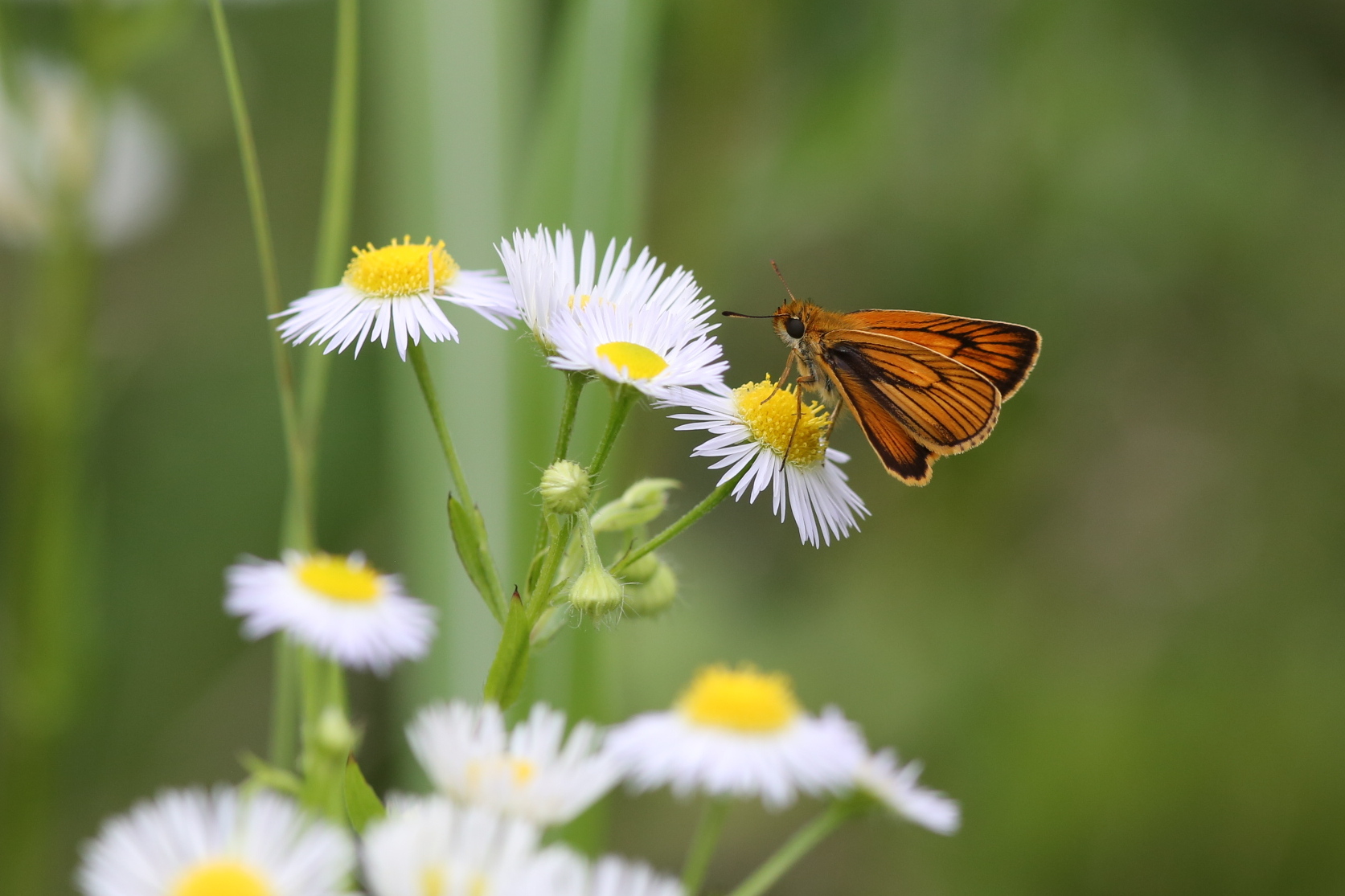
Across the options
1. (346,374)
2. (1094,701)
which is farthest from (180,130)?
(1094,701)

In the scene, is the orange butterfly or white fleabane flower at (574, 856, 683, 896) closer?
white fleabane flower at (574, 856, 683, 896)

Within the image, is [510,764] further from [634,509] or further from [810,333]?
[810,333]

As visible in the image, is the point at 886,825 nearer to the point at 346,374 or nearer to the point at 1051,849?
the point at 1051,849

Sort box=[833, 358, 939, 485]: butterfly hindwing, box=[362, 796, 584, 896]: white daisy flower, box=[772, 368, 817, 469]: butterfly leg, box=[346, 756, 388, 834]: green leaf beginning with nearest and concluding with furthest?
box=[362, 796, 584, 896]: white daisy flower < box=[346, 756, 388, 834]: green leaf < box=[772, 368, 817, 469]: butterfly leg < box=[833, 358, 939, 485]: butterfly hindwing

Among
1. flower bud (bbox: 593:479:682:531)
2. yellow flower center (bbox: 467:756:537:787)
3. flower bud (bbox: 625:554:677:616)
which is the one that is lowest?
yellow flower center (bbox: 467:756:537:787)

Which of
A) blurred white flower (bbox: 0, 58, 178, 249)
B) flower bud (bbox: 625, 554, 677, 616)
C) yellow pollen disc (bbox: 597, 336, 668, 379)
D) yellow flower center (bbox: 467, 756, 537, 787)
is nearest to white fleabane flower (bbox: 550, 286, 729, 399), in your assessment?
yellow pollen disc (bbox: 597, 336, 668, 379)

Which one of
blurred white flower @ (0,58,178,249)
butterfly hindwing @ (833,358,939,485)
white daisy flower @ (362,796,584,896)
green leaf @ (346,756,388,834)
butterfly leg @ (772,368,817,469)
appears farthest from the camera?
blurred white flower @ (0,58,178,249)

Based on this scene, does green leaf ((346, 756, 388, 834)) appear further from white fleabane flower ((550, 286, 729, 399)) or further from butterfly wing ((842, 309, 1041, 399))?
butterfly wing ((842, 309, 1041, 399))

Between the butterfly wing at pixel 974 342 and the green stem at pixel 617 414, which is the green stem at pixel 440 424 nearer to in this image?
the green stem at pixel 617 414

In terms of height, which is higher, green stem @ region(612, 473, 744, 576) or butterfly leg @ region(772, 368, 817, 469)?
butterfly leg @ region(772, 368, 817, 469)
